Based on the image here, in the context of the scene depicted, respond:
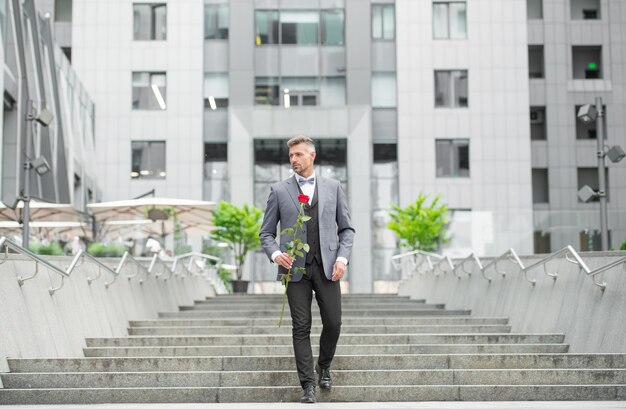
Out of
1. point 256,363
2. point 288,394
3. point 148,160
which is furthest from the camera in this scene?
point 148,160

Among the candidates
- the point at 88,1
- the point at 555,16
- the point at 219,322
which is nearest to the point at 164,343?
the point at 219,322

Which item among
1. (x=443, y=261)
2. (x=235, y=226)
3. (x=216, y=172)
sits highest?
(x=216, y=172)

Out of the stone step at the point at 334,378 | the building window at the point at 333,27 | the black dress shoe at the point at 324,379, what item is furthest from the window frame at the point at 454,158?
the black dress shoe at the point at 324,379

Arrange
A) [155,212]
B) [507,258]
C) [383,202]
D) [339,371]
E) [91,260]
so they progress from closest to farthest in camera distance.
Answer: [339,371]
[91,260]
[507,258]
[155,212]
[383,202]

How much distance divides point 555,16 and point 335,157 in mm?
12457

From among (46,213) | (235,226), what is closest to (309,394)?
(46,213)

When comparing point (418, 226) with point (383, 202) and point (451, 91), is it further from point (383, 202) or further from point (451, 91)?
point (451, 91)

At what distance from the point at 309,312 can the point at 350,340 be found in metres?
2.92

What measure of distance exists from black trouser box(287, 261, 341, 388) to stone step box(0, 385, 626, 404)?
0.50 meters

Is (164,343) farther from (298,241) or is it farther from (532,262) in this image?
(532,262)

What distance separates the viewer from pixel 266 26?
4144cm

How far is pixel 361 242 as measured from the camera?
38.9 metres

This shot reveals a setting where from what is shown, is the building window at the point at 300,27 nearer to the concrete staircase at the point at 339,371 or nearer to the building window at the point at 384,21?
the building window at the point at 384,21

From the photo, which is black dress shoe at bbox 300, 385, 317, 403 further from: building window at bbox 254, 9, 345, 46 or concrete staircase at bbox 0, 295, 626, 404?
building window at bbox 254, 9, 345, 46
